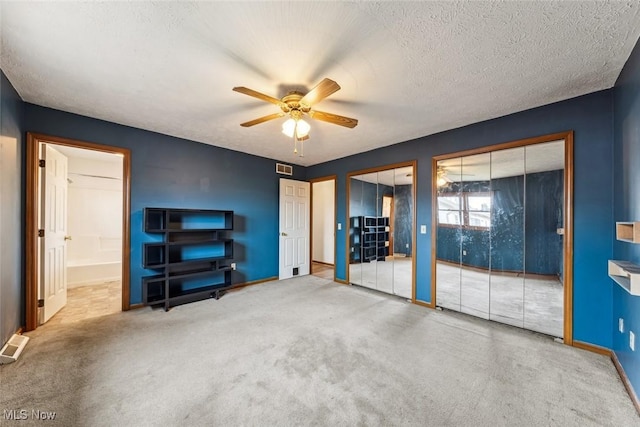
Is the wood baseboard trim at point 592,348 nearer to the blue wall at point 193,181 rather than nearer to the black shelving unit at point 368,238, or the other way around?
the black shelving unit at point 368,238

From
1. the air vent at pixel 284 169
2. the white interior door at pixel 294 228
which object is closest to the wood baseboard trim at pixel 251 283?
the white interior door at pixel 294 228

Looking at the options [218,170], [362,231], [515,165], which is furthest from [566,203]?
[218,170]

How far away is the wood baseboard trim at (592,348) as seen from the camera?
7.24 ft

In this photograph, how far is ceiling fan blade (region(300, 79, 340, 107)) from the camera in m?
1.77

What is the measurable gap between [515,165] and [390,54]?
2145mm

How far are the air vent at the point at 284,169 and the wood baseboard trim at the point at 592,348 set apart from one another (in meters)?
4.76

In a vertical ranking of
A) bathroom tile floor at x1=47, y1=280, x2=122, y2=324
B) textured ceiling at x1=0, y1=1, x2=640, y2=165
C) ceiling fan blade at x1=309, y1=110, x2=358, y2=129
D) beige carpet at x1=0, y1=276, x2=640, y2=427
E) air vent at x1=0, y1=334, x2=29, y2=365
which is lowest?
bathroom tile floor at x1=47, y1=280, x2=122, y2=324

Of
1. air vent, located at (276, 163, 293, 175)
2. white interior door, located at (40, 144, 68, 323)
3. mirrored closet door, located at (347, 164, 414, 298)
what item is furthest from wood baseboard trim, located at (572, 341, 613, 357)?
white interior door, located at (40, 144, 68, 323)

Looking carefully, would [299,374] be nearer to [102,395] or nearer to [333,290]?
[102,395]

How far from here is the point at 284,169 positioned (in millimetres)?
5047

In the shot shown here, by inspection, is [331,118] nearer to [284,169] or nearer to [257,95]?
[257,95]

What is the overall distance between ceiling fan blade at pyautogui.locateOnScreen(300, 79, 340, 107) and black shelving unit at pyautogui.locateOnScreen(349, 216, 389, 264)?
106 inches

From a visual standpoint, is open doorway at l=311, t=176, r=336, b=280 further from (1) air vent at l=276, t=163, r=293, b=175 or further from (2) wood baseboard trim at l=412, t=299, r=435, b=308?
(2) wood baseboard trim at l=412, t=299, r=435, b=308

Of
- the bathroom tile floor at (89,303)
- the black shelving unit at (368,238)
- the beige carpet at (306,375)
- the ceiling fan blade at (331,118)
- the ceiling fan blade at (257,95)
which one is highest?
the ceiling fan blade at (257,95)
